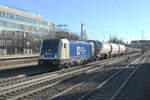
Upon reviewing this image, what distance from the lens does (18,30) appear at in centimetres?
7619

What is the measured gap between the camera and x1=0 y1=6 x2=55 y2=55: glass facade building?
6894 centimetres

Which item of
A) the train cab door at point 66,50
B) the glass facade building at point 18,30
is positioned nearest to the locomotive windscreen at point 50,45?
the train cab door at point 66,50

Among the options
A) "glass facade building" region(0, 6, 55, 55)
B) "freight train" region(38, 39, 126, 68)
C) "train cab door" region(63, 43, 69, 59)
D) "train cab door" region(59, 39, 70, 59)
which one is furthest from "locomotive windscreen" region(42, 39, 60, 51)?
"glass facade building" region(0, 6, 55, 55)

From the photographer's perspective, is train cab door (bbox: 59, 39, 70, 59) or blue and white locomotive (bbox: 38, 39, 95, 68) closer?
blue and white locomotive (bbox: 38, 39, 95, 68)

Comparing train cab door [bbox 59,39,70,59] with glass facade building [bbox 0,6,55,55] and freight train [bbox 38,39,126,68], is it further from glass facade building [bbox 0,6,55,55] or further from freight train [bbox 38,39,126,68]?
glass facade building [bbox 0,6,55,55]

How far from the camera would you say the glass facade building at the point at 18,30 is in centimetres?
6894

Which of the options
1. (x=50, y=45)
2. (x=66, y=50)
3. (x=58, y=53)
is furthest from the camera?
(x=66, y=50)

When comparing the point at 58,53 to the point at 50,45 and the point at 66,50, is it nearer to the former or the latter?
the point at 50,45

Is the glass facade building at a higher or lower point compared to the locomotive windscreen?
higher

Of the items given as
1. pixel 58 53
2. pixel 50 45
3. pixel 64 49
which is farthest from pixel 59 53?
pixel 50 45

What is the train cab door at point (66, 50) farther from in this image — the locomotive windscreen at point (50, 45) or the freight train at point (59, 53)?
the locomotive windscreen at point (50, 45)

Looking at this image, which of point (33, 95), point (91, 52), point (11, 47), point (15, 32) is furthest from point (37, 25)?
point (33, 95)

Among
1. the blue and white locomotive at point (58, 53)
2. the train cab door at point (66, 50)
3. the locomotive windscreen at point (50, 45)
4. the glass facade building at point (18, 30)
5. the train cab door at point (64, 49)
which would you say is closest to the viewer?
the blue and white locomotive at point (58, 53)

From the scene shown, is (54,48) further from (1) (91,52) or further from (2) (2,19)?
(2) (2,19)
